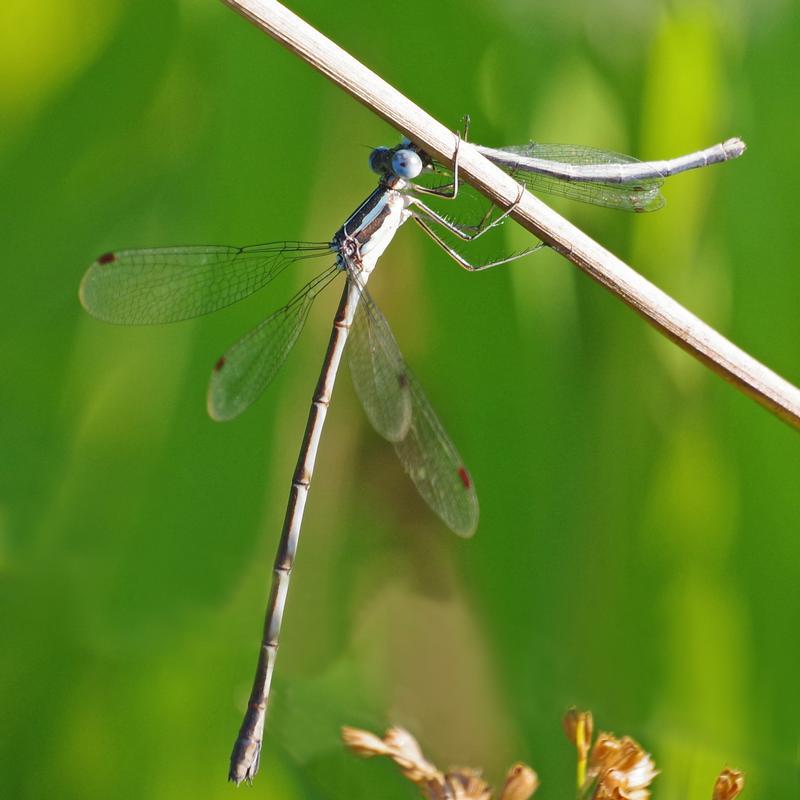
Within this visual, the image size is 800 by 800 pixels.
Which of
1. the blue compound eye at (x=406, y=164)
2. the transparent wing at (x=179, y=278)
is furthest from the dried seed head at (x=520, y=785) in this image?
the transparent wing at (x=179, y=278)

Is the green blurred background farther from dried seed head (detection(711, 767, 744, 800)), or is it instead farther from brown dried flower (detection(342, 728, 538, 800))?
dried seed head (detection(711, 767, 744, 800))

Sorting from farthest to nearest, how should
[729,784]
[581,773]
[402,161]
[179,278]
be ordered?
[179,278] < [402,161] < [581,773] < [729,784]

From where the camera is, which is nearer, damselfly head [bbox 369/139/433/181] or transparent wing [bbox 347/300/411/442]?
damselfly head [bbox 369/139/433/181]

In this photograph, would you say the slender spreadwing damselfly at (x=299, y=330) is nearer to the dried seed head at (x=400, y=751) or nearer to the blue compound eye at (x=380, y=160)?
the blue compound eye at (x=380, y=160)

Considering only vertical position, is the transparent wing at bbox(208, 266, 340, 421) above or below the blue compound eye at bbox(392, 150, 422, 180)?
below

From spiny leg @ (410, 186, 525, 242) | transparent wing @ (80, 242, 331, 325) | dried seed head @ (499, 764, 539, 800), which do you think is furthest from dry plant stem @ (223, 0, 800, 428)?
transparent wing @ (80, 242, 331, 325)

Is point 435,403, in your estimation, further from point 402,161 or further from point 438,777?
point 438,777

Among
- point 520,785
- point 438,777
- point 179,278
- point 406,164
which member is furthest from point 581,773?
point 179,278
